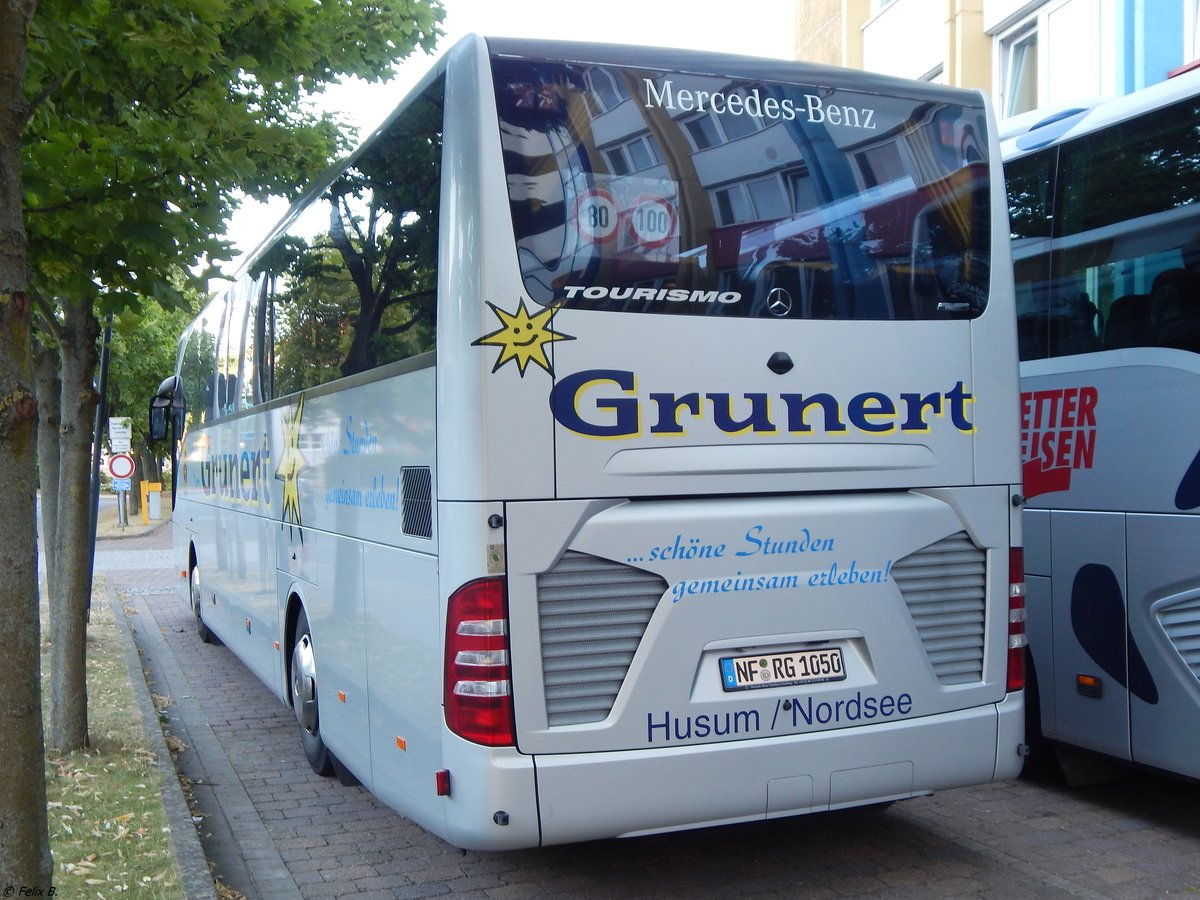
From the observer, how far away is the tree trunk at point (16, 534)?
3.82m

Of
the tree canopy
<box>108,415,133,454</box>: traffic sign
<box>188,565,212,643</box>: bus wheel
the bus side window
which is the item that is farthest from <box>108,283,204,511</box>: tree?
the bus side window

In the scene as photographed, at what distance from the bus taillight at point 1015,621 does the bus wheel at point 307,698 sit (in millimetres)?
3681

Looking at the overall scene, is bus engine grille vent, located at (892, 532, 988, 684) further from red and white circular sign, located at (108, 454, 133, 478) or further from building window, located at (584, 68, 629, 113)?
red and white circular sign, located at (108, 454, 133, 478)

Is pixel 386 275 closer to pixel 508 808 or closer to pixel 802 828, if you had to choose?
pixel 508 808

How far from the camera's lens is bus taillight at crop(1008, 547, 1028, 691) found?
534 centimetres

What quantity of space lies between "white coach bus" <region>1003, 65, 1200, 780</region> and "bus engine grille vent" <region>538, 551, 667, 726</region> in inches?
105

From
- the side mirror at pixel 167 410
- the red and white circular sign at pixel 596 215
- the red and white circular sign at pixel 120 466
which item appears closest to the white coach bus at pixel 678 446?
the red and white circular sign at pixel 596 215

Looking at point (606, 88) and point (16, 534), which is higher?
point (606, 88)

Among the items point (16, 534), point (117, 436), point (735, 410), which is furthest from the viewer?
point (117, 436)

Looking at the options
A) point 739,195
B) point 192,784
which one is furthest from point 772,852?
point 192,784

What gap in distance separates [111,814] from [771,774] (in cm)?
339

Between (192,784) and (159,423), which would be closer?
(192,784)

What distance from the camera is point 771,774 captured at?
4.78m

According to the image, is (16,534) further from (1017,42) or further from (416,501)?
(1017,42)
